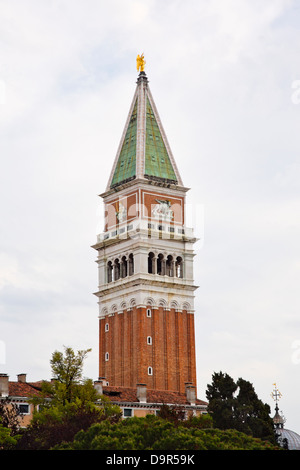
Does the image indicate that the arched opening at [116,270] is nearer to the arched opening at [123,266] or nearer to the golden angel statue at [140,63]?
the arched opening at [123,266]

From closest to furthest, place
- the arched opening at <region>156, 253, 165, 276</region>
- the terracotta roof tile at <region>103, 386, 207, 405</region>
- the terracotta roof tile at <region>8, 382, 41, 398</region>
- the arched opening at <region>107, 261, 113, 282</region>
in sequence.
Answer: the terracotta roof tile at <region>8, 382, 41, 398</region>
the terracotta roof tile at <region>103, 386, 207, 405</region>
the arched opening at <region>156, 253, 165, 276</region>
the arched opening at <region>107, 261, 113, 282</region>

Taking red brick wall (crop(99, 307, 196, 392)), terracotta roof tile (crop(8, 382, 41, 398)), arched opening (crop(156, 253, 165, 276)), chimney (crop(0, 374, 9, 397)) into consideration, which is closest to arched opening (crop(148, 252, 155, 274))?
arched opening (crop(156, 253, 165, 276))

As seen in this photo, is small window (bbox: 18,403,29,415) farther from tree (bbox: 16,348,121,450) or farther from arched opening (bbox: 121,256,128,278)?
arched opening (bbox: 121,256,128,278)

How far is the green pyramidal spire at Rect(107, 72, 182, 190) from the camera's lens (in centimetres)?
11031

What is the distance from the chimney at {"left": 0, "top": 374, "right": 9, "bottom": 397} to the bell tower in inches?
833

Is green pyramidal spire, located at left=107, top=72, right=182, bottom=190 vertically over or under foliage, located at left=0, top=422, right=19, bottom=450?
over

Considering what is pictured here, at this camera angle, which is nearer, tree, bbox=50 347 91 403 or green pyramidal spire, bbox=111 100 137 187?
tree, bbox=50 347 91 403

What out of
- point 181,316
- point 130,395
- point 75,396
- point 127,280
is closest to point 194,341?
point 181,316

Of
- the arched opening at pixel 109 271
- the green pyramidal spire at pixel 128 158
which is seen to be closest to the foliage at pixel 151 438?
the arched opening at pixel 109 271

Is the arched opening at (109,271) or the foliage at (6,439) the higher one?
the arched opening at (109,271)

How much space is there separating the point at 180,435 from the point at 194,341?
45259 mm

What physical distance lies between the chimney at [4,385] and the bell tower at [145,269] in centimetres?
2115

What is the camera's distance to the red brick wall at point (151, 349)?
104 metres

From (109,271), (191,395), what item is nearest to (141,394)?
(191,395)
